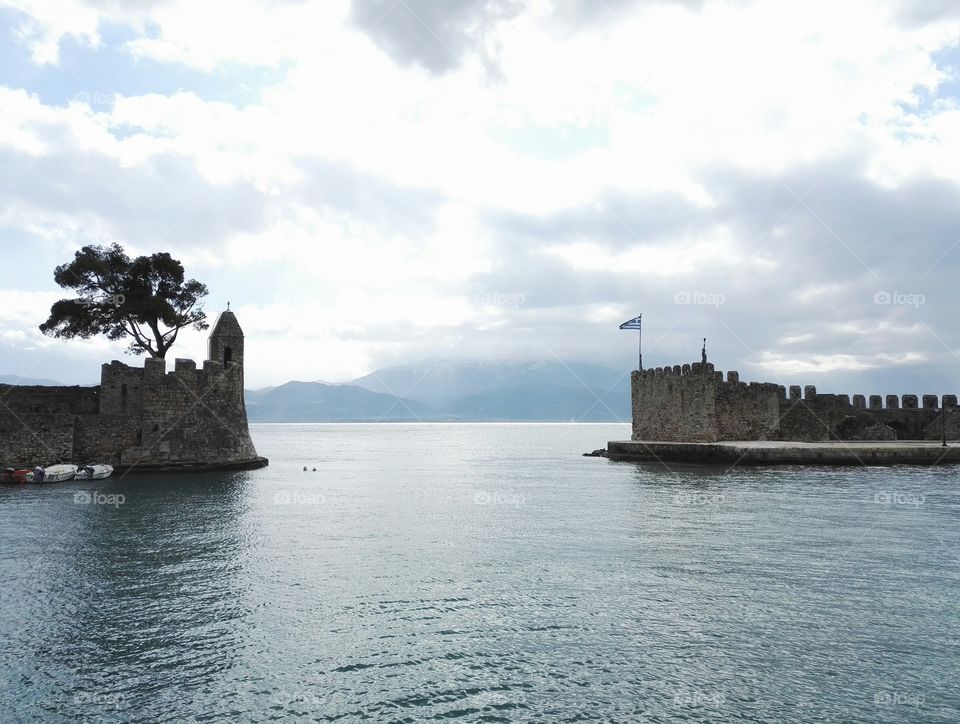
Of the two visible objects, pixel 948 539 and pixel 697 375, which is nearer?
pixel 948 539

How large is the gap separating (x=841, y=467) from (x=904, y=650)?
1279 inches

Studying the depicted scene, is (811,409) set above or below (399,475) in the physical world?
above

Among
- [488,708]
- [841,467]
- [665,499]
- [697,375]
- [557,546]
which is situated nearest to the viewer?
[488,708]

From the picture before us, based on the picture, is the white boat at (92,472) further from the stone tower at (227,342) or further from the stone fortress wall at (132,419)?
the stone tower at (227,342)

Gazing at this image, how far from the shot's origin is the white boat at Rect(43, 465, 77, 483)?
32403 mm

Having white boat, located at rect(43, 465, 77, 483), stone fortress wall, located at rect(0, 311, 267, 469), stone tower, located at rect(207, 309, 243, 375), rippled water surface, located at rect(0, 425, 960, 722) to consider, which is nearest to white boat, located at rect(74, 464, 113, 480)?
white boat, located at rect(43, 465, 77, 483)

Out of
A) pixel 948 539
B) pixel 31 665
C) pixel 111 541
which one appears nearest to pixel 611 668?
pixel 31 665

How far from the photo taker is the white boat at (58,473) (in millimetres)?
32403

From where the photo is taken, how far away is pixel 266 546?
17719 mm

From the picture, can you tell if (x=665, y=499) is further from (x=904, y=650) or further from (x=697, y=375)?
(x=697, y=375)

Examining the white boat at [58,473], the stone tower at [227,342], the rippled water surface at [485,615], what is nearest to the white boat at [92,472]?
the white boat at [58,473]

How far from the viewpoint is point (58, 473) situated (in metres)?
32.8

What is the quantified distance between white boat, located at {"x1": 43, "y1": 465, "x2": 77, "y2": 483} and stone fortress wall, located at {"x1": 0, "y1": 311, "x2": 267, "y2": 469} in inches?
95.9

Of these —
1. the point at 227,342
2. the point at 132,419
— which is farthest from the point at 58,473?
the point at 227,342
